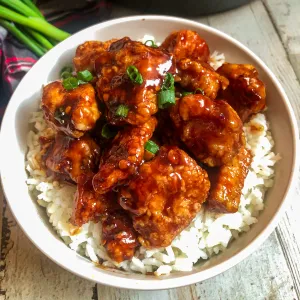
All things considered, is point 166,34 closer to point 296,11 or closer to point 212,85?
point 212,85

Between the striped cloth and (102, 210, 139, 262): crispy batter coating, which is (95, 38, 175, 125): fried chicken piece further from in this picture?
the striped cloth

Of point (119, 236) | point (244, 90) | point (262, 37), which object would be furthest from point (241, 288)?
point (262, 37)

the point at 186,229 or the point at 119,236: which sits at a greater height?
the point at 119,236

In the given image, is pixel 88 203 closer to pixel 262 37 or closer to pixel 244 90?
pixel 244 90

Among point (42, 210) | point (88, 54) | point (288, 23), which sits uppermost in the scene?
point (88, 54)

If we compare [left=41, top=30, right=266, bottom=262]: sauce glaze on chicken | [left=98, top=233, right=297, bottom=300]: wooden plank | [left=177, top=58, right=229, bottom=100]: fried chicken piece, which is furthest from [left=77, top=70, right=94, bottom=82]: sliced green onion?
[left=98, top=233, right=297, bottom=300]: wooden plank

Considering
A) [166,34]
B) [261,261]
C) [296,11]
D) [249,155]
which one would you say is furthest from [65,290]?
[296,11]

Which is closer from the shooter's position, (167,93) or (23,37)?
(167,93)
